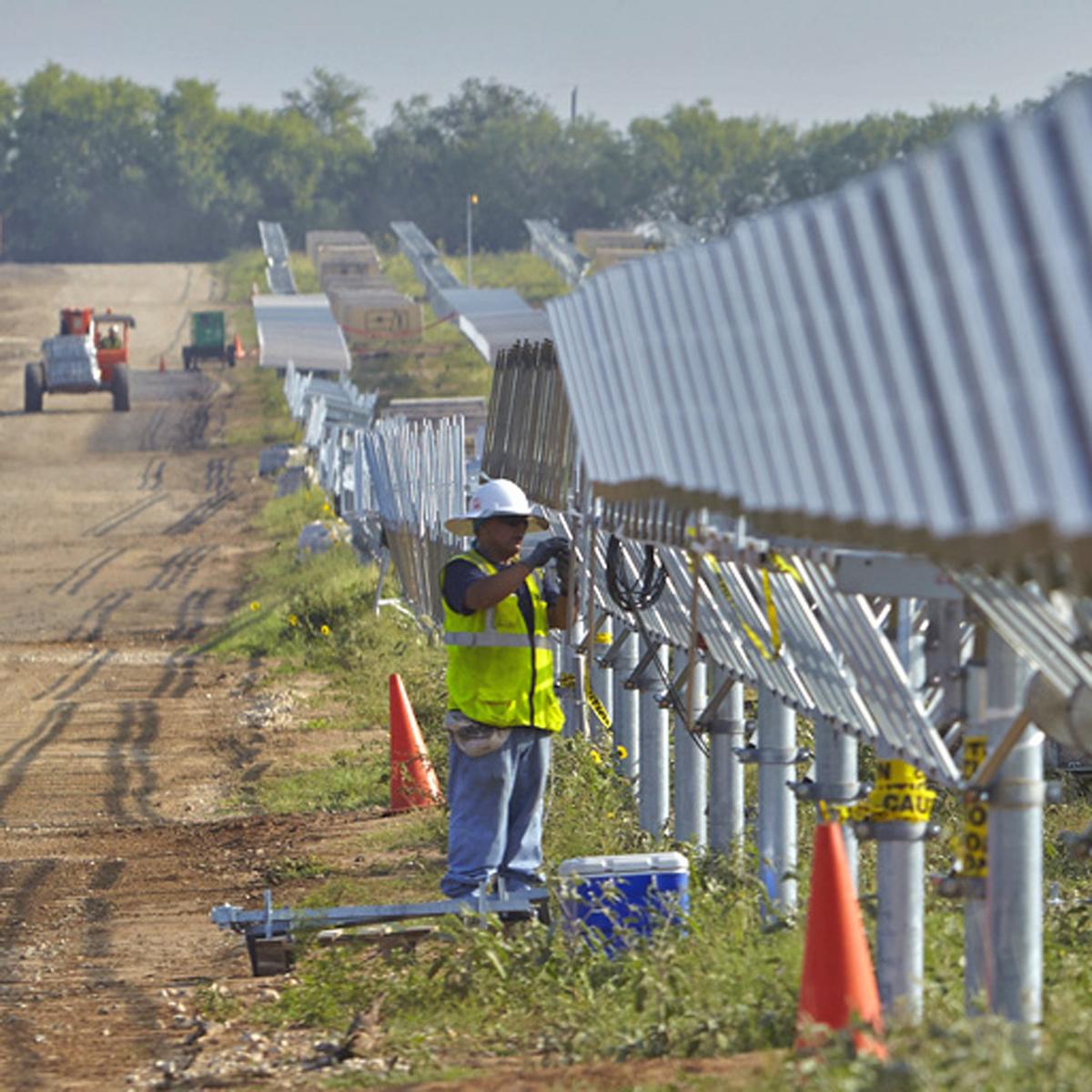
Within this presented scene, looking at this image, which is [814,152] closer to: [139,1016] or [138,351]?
[138,351]

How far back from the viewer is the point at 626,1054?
671cm

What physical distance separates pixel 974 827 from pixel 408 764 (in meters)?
7.46

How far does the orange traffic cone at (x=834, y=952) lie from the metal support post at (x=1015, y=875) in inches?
13.0

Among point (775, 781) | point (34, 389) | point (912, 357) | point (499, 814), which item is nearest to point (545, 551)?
point (499, 814)

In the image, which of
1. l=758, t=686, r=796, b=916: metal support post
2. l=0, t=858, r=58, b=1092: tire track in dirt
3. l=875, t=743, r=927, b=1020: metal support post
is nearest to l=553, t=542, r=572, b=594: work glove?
l=758, t=686, r=796, b=916: metal support post

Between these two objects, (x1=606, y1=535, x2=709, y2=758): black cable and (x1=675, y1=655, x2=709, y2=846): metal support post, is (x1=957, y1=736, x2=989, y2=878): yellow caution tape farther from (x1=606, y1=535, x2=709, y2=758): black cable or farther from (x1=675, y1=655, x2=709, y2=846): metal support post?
(x1=675, y1=655, x2=709, y2=846): metal support post

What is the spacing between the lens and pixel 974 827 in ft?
20.3

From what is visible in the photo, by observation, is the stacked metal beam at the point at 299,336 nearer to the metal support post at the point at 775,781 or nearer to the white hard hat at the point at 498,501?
the white hard hat at the point at 498,501

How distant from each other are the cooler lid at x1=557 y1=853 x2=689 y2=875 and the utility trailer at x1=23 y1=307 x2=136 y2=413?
129ft

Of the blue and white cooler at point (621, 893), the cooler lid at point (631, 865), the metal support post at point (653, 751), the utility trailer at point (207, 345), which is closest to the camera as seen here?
the blue and white cooler at point (621, 893)

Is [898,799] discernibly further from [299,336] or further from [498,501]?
[299,336]

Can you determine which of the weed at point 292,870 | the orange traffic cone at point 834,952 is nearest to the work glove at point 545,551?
the weed at point 292,870

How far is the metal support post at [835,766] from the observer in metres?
7.55

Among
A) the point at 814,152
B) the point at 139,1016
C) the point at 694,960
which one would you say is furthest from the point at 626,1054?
the point at 814,152
